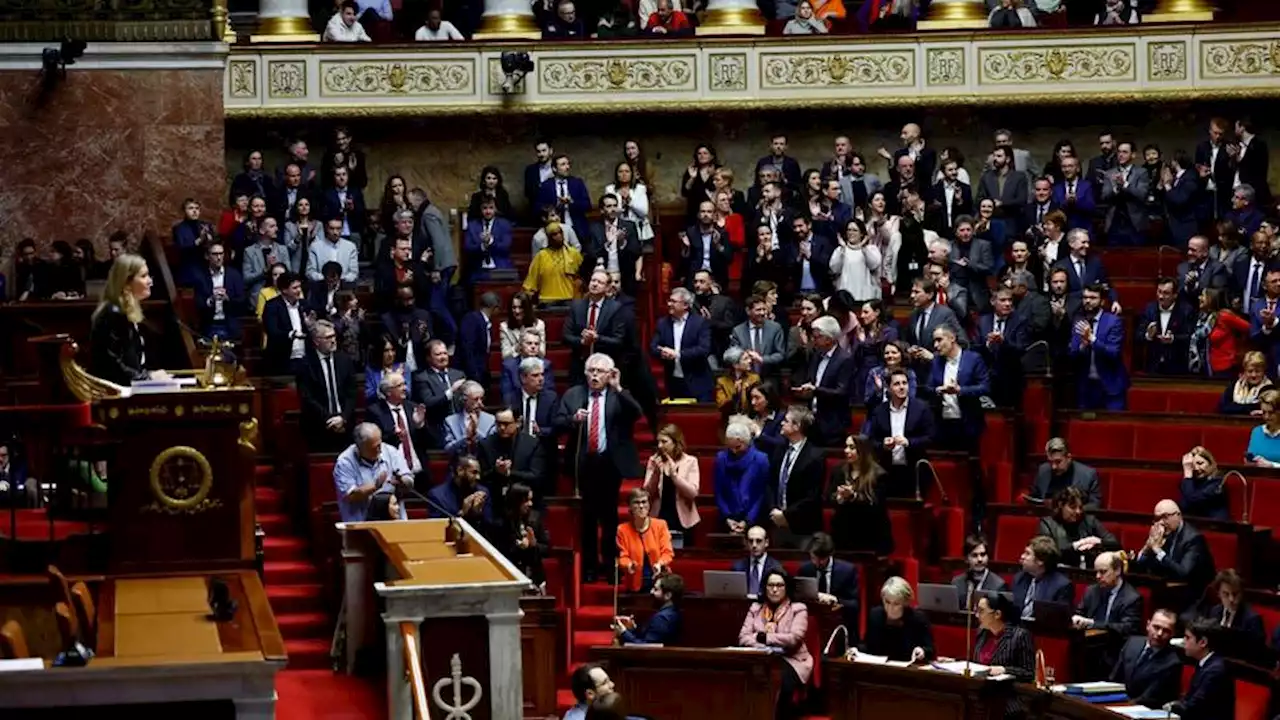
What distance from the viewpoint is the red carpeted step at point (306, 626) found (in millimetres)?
12703

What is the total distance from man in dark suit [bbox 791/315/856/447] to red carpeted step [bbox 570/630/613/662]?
1.93 meters

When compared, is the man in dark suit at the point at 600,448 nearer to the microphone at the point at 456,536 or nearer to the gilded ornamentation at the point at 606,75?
the microphone at the point at 456,536

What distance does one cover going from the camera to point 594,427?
1397 centimetres

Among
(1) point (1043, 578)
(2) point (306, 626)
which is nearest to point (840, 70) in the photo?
(1) point (1043, 578)

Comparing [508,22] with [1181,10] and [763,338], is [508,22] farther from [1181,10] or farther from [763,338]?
[763,338]

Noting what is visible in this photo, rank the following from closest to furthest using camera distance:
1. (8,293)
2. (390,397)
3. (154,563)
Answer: (154,563), (390,397), (8,293)

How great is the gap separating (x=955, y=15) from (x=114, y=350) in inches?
471

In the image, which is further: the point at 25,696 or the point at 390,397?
the point at 390,397

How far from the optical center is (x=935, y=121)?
819 inches

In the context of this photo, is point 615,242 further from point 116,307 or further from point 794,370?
point 116,307

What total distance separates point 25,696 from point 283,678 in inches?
124

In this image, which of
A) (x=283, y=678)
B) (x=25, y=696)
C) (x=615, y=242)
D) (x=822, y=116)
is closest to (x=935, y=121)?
(x=822, y=116)

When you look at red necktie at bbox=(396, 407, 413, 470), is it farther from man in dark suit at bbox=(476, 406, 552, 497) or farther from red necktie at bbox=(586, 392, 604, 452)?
red necktie at bbox=(586, 392, 604, 452)

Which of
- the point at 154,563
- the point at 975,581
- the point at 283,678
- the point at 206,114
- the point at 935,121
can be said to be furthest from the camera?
the point at 935,121
